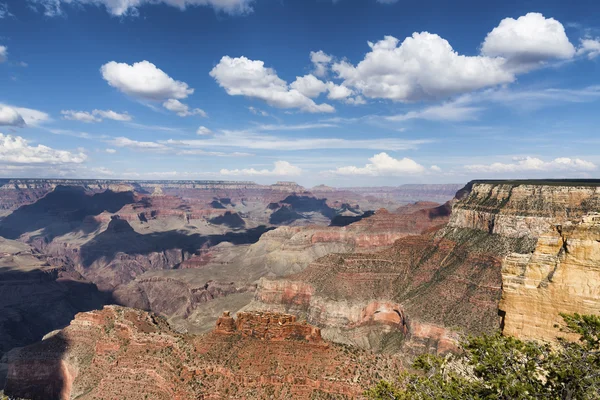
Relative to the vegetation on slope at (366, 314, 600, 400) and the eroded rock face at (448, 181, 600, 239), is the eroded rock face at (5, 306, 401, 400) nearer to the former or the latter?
the vegetation on slope at (366, 314, 600, 400)

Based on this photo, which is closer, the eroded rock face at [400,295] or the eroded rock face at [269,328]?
the eroded rock face at [269,328]

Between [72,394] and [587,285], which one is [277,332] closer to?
[587,285]

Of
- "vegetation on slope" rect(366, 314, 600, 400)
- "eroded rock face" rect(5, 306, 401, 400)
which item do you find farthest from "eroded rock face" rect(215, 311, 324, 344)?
"vegetation on slope" rect(366, 314, 600, 400)

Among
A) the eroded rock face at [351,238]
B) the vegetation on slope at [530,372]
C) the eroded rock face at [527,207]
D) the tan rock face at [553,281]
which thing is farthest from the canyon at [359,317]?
the eroded rock face at [351,238]

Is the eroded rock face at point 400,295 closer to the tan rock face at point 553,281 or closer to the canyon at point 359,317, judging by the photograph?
the canyon at point 359,317

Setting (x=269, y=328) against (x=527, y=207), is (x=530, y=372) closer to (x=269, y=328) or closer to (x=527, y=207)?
(x=269, y=328)

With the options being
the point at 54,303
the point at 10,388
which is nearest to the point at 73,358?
the point at 10,388
